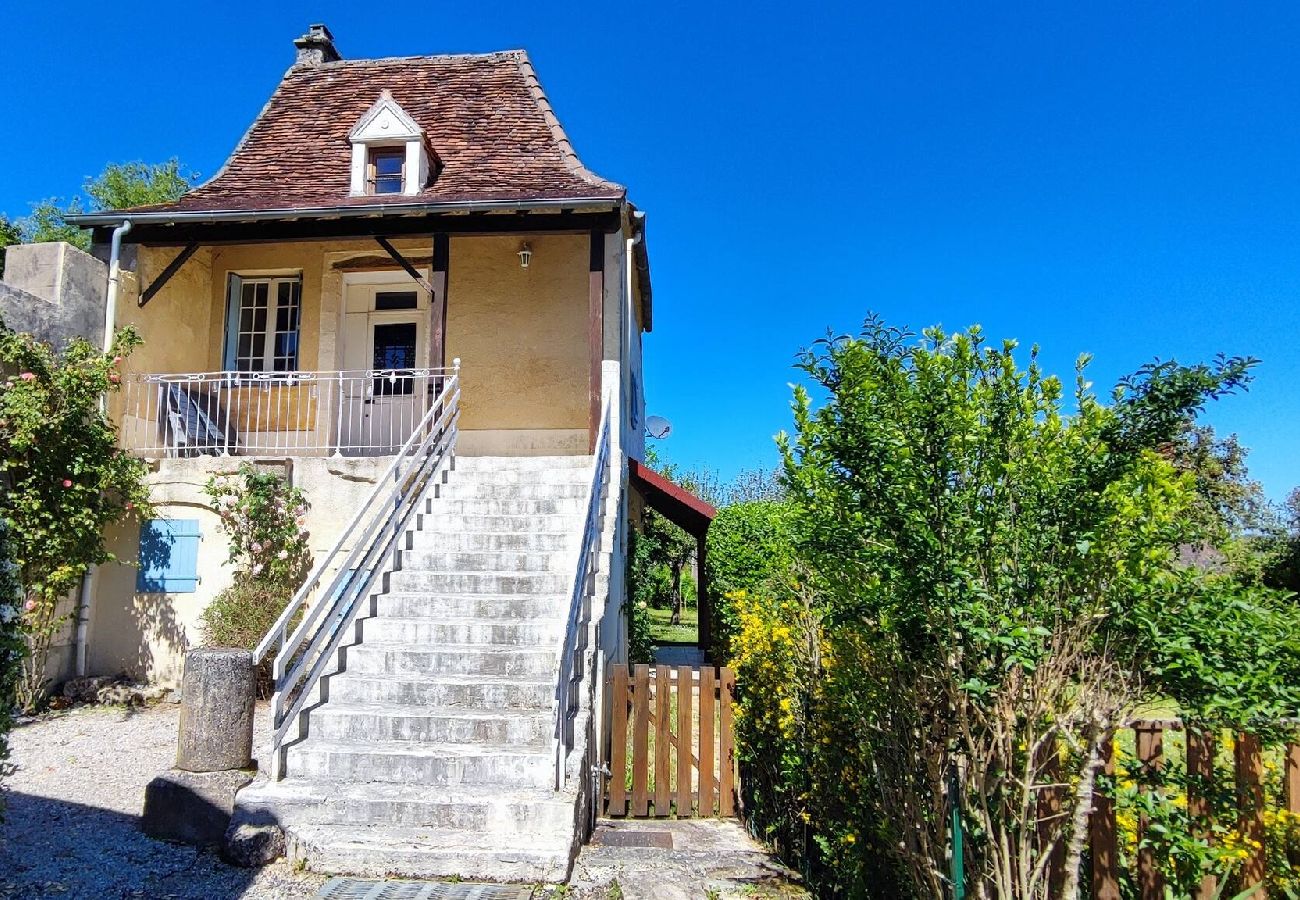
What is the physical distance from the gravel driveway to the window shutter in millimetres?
5937

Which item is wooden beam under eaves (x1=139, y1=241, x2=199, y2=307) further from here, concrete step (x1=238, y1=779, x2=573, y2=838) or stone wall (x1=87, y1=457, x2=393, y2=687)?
concrete step (x1=238, y1=779, x2=573, y2=838)

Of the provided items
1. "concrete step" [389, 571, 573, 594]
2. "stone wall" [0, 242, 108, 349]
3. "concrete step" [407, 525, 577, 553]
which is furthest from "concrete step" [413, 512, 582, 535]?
"stone wall" [0, 242, 108, 349]

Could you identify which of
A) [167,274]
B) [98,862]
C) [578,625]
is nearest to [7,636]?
[98,862]

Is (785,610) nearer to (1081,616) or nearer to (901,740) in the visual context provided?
(901,740)

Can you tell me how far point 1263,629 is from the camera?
2.28m

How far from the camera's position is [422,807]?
14.4 ft

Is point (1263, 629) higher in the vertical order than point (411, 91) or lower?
lower

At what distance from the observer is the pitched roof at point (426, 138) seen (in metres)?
Answer: 9.36

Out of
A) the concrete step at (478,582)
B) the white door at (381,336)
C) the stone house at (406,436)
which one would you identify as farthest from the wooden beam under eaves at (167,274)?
the concrete step at (478,582)

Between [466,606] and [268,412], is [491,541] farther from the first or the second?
[268,412]

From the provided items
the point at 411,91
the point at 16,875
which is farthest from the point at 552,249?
the point at 16,875

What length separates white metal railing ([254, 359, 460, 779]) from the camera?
4941mm

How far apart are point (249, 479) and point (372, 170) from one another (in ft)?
15.9

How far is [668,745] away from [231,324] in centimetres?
966
